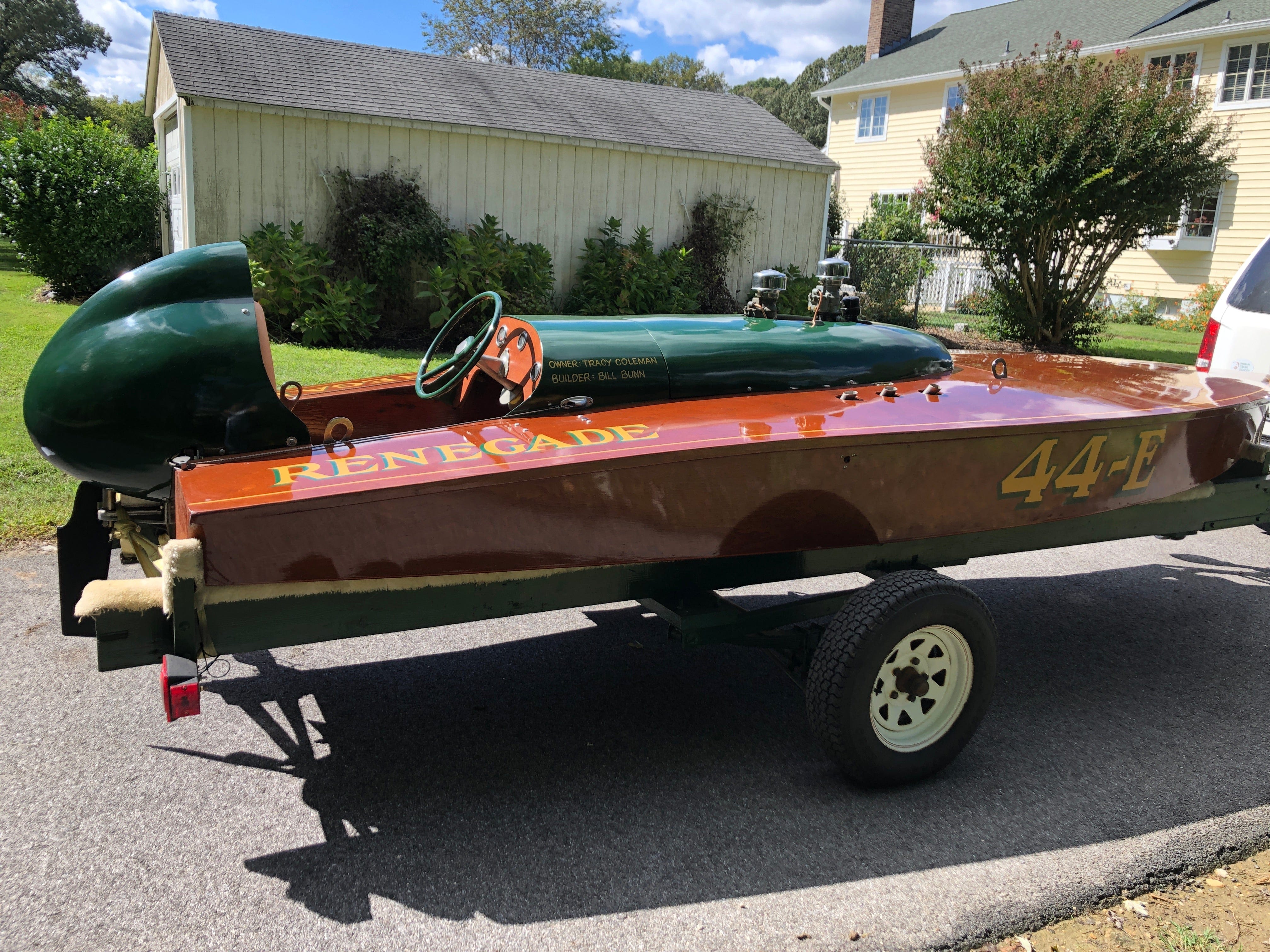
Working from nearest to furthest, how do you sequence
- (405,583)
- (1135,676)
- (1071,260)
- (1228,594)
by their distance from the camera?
(405,583) < (1135,676) < (1228,594) < (1071,260)

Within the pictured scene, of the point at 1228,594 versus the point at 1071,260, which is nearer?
the point at 1228,594

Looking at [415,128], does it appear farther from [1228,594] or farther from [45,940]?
[45,940]

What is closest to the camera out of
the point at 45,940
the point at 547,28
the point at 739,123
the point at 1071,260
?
the point at 45,940

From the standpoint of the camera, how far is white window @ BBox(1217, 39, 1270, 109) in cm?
1820

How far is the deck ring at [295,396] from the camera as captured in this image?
3182 millimetres

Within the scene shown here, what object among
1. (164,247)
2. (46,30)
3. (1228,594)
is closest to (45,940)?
(1228,594)

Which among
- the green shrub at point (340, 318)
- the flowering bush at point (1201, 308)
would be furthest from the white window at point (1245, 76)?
the green shrub at point (340, 318)

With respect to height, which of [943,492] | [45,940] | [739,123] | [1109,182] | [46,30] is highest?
[46,30]

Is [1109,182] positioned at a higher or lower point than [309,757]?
higher

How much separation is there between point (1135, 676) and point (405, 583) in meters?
3.06

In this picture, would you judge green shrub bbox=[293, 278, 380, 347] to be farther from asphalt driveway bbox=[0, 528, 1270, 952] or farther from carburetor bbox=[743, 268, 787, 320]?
carburetor bbox=[743, 268, 787, 320]

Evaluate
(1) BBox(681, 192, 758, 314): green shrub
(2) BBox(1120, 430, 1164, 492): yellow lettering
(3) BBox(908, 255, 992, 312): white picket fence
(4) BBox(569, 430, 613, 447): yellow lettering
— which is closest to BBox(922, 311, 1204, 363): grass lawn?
(3) BBox(908, 255, 992, 312): white picket fence

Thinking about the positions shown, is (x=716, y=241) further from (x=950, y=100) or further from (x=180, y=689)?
(x=950, y=100)

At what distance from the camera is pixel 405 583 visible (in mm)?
2393
